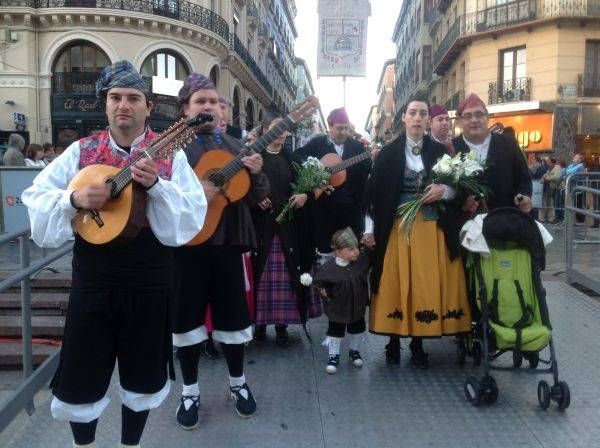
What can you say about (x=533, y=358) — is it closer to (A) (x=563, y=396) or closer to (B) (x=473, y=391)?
(A) (x=563, y=396)

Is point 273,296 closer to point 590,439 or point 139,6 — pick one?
point 590,439

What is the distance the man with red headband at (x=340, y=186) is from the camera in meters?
5.08

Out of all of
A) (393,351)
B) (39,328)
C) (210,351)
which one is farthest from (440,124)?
(39,328)

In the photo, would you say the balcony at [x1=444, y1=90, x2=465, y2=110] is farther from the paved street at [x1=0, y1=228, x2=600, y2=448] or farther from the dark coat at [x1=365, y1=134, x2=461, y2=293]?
the paved street at [x1=0, y1=228, x2=600, y2=448]

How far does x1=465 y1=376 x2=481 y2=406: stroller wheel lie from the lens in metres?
3.37

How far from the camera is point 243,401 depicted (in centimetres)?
329

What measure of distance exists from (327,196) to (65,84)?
20.3m

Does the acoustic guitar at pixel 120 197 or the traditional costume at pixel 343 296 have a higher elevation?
the acoustic guitar at pixel 120 197

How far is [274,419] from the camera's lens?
3.26 meters

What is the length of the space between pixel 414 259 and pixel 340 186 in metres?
1.46

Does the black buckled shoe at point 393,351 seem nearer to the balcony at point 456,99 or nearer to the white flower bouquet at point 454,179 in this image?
the white flower bouquet at point 454,179

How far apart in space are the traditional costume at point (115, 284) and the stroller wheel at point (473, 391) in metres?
1.97

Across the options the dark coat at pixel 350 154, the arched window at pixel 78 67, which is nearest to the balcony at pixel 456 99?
the arched window at pixel 78 67

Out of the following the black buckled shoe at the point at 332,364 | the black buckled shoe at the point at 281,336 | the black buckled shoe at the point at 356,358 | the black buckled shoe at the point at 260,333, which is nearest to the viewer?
the black buckled shoe at the point at 332,364
